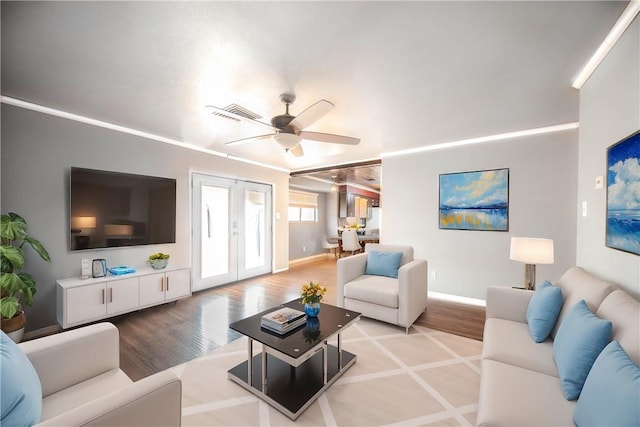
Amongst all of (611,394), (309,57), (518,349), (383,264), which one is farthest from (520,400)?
(309,57)

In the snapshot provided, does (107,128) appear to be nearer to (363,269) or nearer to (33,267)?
(33,267)

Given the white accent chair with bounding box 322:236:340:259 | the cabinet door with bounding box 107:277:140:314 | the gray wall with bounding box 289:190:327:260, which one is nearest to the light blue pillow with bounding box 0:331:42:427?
the cabinet door with bounding box 107:277:140:314

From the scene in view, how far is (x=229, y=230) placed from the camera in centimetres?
473

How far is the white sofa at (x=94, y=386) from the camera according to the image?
88 cm

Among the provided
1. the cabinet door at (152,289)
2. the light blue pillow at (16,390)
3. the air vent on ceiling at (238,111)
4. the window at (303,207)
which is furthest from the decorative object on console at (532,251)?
the window at (303,207)

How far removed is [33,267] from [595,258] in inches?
204

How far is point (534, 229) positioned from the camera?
335 centimetres

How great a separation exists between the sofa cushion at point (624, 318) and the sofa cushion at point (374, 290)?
161cm

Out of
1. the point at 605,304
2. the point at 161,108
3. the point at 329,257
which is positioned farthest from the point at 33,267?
the point at 329,257

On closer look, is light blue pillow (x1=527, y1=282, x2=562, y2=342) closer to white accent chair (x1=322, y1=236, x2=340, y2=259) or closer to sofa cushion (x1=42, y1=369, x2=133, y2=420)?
sofa cushion (x1=42, y1=369, x2=133, y2=420)

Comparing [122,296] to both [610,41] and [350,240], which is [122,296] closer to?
[610,41]

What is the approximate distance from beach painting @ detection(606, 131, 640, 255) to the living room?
0.30 ft

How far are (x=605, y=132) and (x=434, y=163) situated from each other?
2258 millimetres

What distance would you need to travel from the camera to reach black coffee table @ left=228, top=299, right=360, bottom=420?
5.42ft
